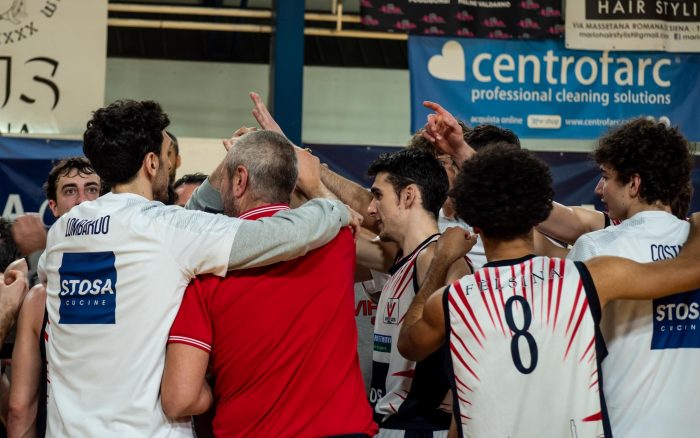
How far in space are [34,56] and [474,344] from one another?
5530 millimetres

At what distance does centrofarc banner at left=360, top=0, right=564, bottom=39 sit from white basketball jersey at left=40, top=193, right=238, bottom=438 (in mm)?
5059

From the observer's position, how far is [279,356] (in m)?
2.79

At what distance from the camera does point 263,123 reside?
3992mm

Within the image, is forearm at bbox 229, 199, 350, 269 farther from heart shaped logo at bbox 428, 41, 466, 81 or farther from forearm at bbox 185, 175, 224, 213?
heart shaped logo at bbox 428, 41, 466, 81

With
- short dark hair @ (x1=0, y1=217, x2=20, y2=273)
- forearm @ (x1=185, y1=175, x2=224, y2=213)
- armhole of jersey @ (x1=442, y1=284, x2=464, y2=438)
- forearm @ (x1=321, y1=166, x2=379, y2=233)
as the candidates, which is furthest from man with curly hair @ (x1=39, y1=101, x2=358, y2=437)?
forearm @ (x1=321, y1=166, x2=379, y2=233)

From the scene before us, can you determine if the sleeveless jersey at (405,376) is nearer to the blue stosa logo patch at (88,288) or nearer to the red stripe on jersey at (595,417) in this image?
the red stripe on jersey at (595,417)

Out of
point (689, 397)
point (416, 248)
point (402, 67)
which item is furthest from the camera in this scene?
point (402, 67)

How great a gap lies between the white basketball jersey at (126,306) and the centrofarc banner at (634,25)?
18.7 feet

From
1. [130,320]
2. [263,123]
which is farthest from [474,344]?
[263,123]

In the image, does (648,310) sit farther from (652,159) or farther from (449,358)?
(449,358)

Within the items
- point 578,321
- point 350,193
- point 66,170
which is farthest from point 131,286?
point 66,170

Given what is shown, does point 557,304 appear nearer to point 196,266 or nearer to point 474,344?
point 474,344

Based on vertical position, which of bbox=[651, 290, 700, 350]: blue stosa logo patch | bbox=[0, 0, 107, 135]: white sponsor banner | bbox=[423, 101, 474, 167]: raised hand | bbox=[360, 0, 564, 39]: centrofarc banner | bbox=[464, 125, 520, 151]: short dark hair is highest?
bbox=[360, 0, 564, 39]: centrofarc banner

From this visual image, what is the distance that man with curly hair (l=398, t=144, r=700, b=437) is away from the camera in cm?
267
